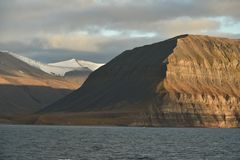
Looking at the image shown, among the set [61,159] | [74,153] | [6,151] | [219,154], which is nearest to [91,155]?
[74,153]

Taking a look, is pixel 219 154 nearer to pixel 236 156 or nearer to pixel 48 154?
pixel 236 156

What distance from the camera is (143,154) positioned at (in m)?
104

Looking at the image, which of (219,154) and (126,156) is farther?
(219,154)

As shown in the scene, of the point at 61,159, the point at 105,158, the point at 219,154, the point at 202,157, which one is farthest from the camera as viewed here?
the point at 219,154

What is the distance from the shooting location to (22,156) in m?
94.3

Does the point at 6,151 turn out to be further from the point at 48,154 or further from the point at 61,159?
the point at 61,159

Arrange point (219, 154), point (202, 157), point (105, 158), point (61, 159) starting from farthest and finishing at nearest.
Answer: point (219, 154) < point (202, 157) < point (105, 158) < point (61, 159)

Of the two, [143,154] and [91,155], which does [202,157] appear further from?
[91,155]

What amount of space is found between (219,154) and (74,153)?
2708 centimetres

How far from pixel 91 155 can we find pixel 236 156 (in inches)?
1035

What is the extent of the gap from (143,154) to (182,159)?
9974mm

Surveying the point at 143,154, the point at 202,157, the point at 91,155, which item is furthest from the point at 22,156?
the point at 202,157

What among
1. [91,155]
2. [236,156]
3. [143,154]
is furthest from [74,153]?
[236,156]

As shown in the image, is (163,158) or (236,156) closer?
(163,158)
